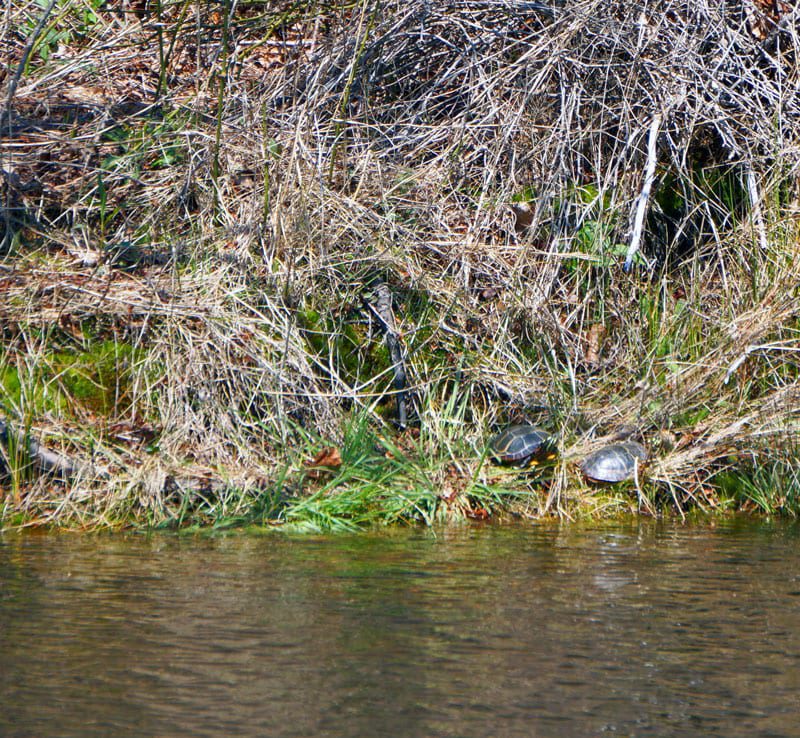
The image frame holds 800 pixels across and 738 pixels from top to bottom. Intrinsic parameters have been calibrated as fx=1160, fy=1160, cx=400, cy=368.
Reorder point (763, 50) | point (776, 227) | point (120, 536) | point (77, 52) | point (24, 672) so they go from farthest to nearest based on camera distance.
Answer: point (77, 52) < point (763, 50) < point (776, 227) < point (120, 536) < point (24, 672)

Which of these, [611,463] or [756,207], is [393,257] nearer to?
[611,463]

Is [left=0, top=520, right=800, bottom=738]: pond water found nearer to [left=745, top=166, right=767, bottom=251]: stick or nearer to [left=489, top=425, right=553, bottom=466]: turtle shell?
[left=489, top=425, right=553, bottom=466]: turtle shell

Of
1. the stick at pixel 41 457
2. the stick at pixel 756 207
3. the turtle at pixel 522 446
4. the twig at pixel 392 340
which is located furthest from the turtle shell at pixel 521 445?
the stick at pixel 41 457

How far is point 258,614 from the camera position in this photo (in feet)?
12.2

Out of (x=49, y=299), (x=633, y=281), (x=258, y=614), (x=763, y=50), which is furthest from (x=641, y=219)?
(x=258, y=614)

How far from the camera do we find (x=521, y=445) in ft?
18.3

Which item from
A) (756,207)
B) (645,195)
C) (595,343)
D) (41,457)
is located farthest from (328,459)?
(756,207)

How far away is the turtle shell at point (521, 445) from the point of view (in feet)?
18.3

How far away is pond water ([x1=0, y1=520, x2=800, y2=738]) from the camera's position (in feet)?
9.29

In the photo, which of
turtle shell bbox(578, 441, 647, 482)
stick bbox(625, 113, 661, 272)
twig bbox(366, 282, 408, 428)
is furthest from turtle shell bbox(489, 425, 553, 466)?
stick bbox(625, 113, 661, 272)

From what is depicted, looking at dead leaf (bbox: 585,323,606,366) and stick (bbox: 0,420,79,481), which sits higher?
dead leaf (bbox: 585,323,606,366)

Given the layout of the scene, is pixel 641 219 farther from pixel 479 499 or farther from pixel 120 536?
pixel 120 536

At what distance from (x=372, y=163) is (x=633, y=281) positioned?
163 cm

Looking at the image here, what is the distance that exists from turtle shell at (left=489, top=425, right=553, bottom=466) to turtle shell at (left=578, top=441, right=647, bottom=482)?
220mm
